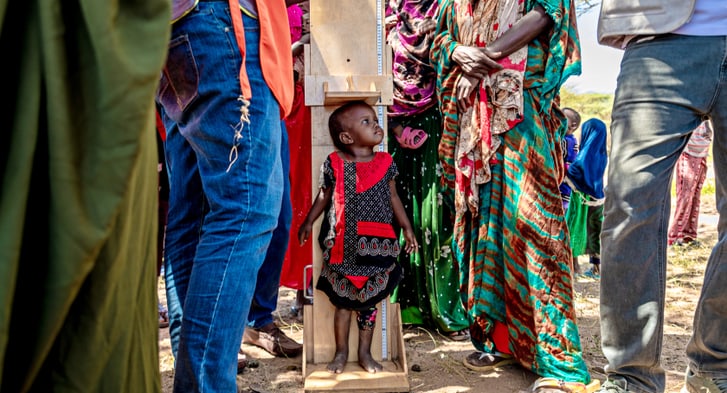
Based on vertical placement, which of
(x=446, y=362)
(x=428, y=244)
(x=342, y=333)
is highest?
(x=428, y=244)

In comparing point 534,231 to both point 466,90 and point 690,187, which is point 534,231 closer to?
point 466,90

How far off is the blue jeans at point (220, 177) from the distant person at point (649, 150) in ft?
4.11

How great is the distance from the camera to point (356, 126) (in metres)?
3.04

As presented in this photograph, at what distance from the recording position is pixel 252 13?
2055 millimetres

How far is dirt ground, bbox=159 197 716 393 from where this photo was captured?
3086 mm

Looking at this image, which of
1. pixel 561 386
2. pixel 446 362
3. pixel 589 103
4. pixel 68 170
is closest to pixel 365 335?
pixel 446 362

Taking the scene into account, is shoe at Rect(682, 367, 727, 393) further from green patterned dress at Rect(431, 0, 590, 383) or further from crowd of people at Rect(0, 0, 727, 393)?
green patterned dress at Rect(431, 0, 590, 383)

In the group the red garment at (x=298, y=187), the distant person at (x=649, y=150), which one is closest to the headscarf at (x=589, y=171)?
the red garment at (x=298, y=187)

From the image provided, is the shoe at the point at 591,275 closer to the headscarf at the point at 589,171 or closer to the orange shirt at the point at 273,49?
the headscarf at the point at 589,171

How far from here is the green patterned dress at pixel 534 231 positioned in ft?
9.60

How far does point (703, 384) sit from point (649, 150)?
96 cm

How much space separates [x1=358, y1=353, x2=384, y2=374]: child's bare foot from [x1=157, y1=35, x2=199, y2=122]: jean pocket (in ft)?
4.99

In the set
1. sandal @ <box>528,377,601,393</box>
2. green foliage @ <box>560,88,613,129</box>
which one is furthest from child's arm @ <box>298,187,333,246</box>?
green foliage @ <box>560,88,613,129</box>

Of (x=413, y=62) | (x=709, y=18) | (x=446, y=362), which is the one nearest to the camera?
(x=709, y=18)
